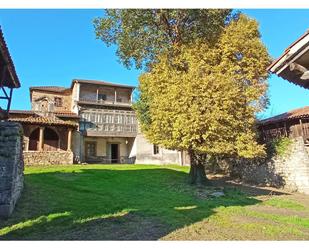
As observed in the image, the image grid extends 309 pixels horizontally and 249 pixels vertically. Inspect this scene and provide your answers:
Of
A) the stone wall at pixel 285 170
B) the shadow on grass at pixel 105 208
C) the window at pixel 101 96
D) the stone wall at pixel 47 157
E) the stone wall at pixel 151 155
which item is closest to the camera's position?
the shadow on grass at pixel 105 208

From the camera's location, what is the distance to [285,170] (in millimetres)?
20188

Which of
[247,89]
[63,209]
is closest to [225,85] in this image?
[247,89]

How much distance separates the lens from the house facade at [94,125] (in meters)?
30.5

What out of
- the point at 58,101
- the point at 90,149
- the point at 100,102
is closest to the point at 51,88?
the point at 58,101

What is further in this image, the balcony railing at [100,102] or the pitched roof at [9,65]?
the balcony railing at [100,102]

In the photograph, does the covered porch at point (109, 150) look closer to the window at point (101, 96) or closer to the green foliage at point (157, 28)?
the window at point (101, 96)

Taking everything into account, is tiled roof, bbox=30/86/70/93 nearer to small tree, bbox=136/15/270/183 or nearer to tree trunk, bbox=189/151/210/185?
small tree, bbox=136/15/270/183

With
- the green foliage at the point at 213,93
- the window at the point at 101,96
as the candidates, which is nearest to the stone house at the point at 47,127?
the window at the point at 101,96

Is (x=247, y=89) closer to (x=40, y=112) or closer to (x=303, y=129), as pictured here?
(x=303, y=129)

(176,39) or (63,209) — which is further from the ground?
(176,39)

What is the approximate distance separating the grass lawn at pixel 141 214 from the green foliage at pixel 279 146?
5.44m

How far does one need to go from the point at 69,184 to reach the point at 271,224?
946 cm

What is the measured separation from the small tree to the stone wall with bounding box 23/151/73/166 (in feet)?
36.4

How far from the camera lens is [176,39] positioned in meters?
19.7
